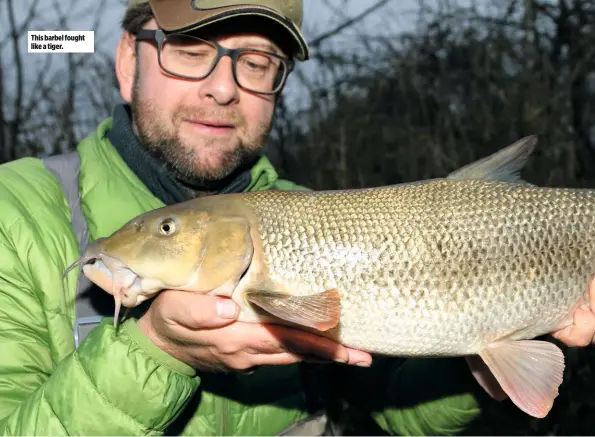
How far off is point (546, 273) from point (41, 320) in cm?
144

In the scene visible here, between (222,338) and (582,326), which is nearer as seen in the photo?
(222,338)

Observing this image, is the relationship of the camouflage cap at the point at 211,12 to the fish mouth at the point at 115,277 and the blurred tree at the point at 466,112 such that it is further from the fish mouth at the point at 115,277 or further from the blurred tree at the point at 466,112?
the blurred tree at the point at 466,112

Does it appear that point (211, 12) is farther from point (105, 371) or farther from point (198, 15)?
point (105, 371)

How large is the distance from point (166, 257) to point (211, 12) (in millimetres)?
938

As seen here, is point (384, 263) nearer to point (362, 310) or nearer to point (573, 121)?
point (362, 310)

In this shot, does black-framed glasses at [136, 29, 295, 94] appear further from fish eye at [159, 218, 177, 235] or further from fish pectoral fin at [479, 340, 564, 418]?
fish pectoral fin at [479, 340, 564, 418]

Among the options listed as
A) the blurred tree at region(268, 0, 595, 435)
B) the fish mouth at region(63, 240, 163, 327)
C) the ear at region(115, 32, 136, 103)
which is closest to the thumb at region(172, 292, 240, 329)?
the fish mouth at region(63, 240, 163, 327)

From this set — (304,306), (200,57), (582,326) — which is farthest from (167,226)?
(582,326)

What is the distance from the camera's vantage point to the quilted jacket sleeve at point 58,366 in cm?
166

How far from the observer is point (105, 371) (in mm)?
1652

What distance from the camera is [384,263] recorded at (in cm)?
170

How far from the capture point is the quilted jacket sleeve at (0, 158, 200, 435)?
1661 mm

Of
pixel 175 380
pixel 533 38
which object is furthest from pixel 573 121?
pixel 175 380

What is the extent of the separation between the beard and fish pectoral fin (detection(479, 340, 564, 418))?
3.76 ft
